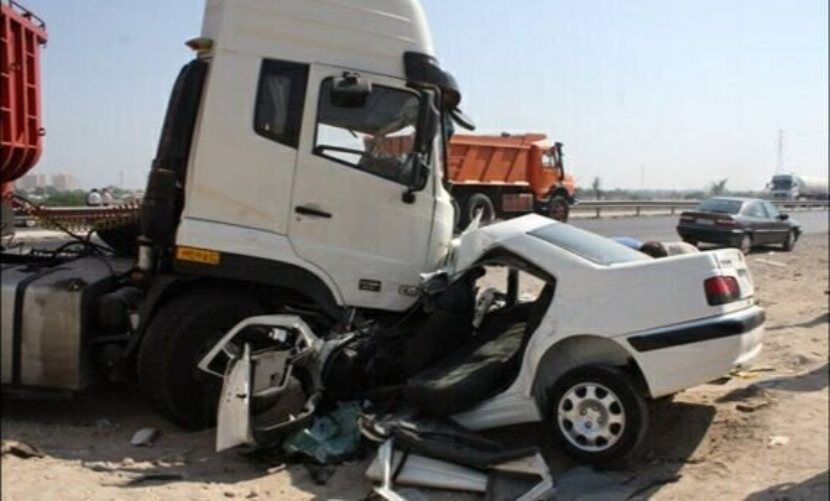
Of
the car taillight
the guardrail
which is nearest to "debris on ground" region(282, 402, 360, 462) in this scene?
the car taillight

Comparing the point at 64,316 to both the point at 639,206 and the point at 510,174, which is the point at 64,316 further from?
the point at 639,206

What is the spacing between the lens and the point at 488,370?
5062 millimetres

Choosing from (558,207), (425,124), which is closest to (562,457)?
(425,124)

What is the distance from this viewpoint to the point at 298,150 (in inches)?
226

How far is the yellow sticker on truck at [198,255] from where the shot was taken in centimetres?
568

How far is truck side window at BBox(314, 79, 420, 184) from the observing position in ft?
19.0

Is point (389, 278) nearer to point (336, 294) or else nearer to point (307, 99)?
point (336, 294)

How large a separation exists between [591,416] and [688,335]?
2.51ft

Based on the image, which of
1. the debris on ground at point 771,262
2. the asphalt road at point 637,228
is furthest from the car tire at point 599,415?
the asphalt road at point 637,228

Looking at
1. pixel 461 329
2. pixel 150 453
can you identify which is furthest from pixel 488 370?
pixel 150 453

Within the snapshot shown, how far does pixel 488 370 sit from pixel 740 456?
1.63 metres

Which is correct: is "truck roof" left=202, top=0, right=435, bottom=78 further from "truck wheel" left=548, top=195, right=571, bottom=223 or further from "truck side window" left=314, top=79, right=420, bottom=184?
"truck wheel" left=548, top=195, right=571, bottom=223

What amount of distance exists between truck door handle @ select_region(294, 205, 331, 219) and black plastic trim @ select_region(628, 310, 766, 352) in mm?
2416

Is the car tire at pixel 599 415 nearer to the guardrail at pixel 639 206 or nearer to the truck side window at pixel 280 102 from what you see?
the truck side window at pixel 280 102
